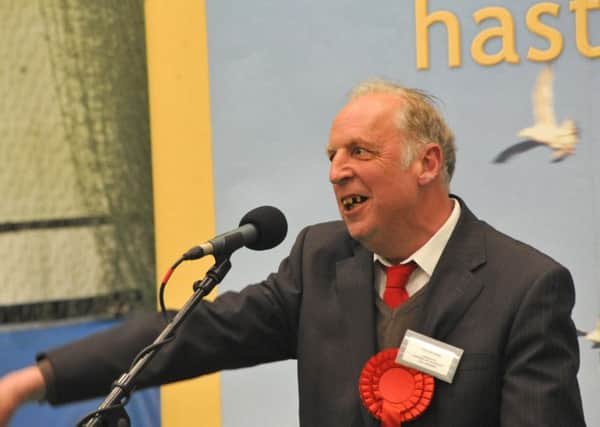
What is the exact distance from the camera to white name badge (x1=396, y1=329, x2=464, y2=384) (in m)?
2.01

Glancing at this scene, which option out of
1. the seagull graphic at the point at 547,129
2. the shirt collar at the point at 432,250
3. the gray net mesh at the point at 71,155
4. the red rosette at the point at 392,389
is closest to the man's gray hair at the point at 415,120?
the shirt collar at the point at 432,250

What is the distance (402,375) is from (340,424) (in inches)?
7.8

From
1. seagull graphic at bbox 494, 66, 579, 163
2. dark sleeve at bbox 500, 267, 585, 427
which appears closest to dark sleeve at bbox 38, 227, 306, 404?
dark sleeve at bbox 500, 267, 585, 427

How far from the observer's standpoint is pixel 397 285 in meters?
2.22

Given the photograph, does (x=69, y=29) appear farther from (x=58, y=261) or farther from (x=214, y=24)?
(x=58, y=261)

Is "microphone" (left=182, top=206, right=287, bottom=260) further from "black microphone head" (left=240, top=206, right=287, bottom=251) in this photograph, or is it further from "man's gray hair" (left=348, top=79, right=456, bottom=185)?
"man's gray hair" (left=348, top=79, right=456, bottom=185)

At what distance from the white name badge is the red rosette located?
0.06ft

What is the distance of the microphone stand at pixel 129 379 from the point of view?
5.67ft

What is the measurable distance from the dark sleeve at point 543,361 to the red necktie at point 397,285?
11.2 inches

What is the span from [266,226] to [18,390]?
0.56m

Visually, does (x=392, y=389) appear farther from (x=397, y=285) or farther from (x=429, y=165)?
(x=429, y=165)

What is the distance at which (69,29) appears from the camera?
3418 mm

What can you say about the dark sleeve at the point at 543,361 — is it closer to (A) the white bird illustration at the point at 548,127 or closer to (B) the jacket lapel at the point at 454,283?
(B) the jacket lapel at the point at 454,283

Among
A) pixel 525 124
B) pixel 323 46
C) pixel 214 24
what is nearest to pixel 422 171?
pixel 525 124
